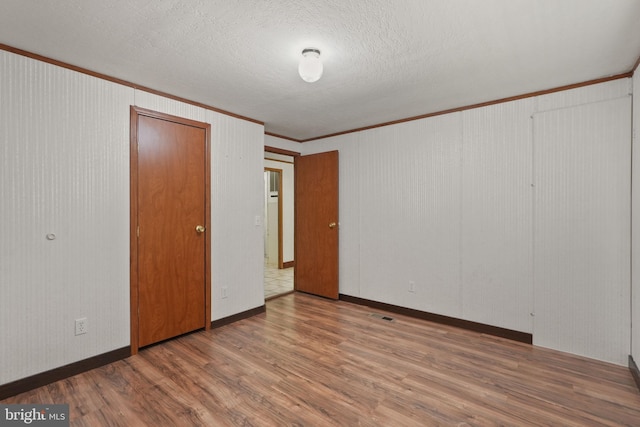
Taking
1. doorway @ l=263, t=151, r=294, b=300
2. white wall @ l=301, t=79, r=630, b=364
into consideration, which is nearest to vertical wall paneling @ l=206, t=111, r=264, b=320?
white wall @ l=301, t=79, r=630, b=364

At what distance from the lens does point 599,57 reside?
2.25m

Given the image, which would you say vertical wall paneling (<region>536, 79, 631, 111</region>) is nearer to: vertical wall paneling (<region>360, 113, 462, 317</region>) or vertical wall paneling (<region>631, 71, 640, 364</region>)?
vertical wall paneling (<region>631, 71, 640, 364</region>)

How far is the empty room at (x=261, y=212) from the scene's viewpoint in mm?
1922

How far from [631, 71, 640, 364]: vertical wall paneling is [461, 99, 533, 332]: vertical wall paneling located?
0.69 m

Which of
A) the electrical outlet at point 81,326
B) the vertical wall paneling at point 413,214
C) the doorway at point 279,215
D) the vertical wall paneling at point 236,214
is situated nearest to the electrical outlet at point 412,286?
the vertical wall paneling at point 413,214

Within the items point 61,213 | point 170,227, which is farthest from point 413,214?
point 61,213

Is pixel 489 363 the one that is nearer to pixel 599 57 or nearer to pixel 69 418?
pixel 599 57

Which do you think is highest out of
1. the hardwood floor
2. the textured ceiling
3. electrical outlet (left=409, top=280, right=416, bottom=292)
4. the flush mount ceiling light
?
the textured ceiling

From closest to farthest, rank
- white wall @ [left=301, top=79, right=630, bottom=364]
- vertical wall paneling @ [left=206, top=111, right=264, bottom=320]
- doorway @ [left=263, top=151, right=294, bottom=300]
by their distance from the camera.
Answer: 1. white wall @ [left=301, top=79, right=630, bottom=364]
2. vertical wall paneling @ [left=206, top=111, right=264, bottom=320]
3. doorway @ [left=263, top=151, right=294, bottom=300]

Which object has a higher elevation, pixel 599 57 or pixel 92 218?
pixel 599 57

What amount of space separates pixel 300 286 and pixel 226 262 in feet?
5.55

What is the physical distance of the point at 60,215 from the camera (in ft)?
7.65

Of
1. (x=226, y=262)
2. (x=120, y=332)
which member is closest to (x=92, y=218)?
(x=120, y=332)

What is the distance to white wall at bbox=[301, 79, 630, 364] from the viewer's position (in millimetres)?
2988
